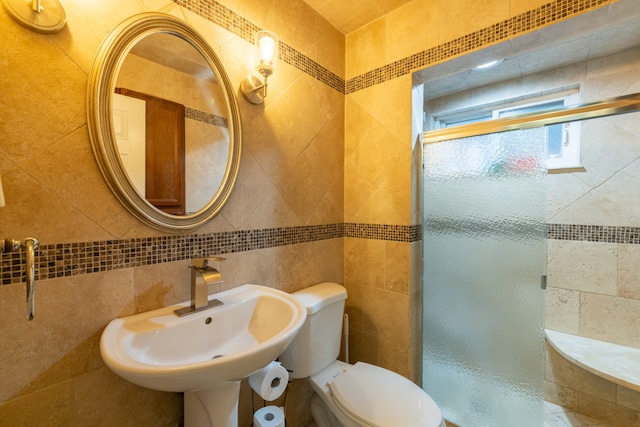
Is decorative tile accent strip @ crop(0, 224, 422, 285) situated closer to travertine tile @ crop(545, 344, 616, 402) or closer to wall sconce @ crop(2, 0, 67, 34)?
wall sconce @ crop(2, 0, 67, 34)

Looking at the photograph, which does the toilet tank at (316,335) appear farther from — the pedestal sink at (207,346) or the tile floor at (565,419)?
the tile floor at (565,419)

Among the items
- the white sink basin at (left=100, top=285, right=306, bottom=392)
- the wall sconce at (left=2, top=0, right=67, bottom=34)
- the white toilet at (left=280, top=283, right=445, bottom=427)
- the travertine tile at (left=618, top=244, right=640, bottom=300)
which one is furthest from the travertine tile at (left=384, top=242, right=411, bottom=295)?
the wall sconce at (left=2, top=0, right=67, bottom=34)

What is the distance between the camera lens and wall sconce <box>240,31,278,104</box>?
1166 mm

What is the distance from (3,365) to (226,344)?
57 centimetres

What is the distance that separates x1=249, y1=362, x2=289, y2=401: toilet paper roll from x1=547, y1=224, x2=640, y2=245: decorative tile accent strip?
6.94 feet

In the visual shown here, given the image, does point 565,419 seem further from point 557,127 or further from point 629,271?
point 557,127

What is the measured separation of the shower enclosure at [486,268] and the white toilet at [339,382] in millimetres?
498

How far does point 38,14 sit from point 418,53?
1.52 metres

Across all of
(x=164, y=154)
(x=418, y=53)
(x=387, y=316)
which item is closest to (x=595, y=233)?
(x=387, y=316)

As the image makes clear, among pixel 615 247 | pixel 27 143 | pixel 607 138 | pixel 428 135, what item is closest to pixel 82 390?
pixel 27 143

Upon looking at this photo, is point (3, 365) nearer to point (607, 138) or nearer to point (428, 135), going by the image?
point (428, 135)

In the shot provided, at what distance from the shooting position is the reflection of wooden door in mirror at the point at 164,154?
0.94 meters

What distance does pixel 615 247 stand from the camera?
174 cm

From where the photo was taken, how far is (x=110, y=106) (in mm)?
847
